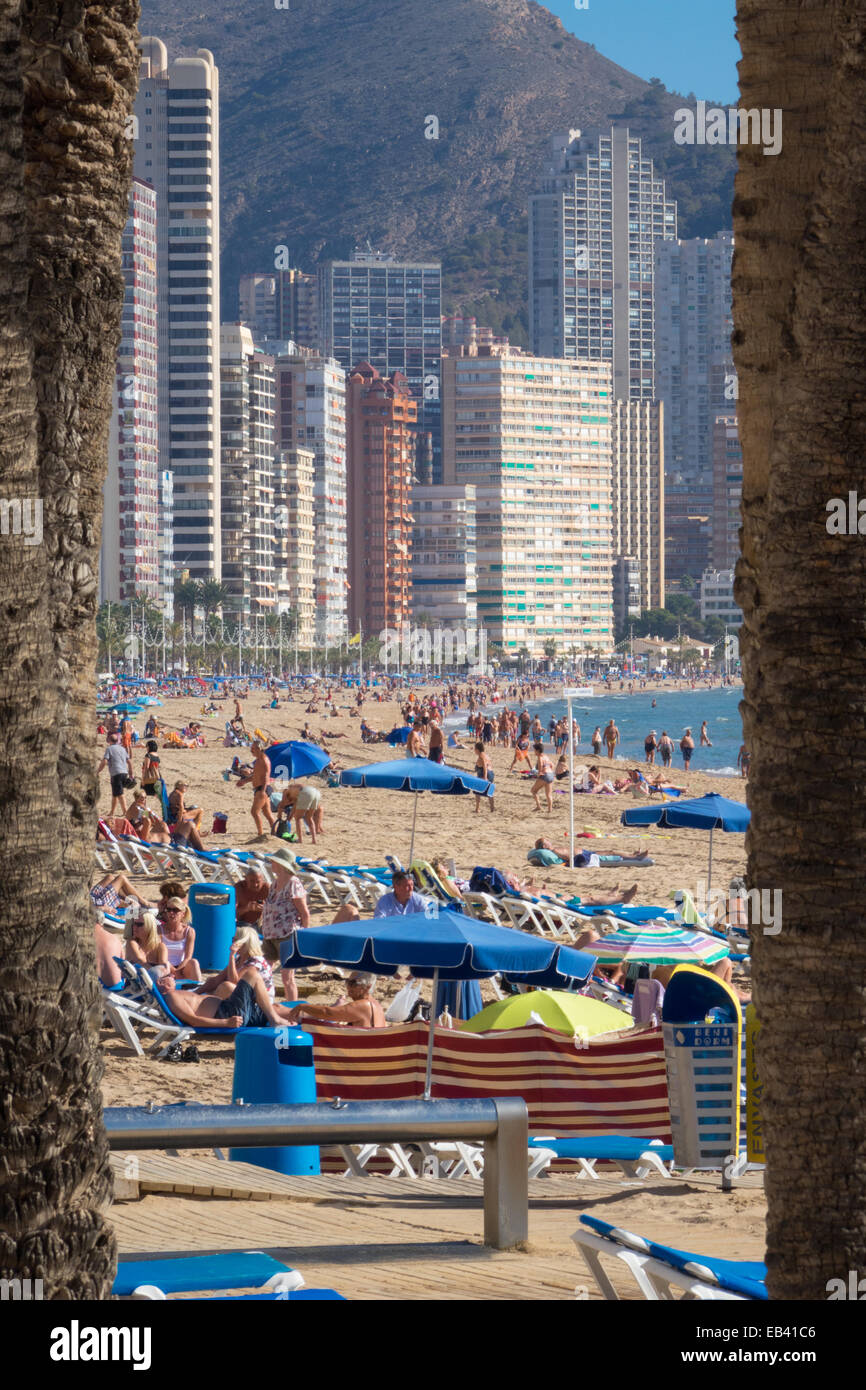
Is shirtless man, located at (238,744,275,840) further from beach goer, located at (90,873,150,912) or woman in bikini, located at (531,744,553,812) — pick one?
woman in bikini, located at (531,744,553,812)

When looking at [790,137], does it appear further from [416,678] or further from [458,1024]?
[416,678]

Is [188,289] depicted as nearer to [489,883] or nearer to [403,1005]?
[489,883]

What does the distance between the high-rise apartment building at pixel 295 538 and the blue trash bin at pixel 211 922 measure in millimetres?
143962

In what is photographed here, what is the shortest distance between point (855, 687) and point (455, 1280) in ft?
8.18

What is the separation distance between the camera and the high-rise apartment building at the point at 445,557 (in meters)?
175

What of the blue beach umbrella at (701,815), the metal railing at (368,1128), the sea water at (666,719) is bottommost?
the sea water at (666,719)

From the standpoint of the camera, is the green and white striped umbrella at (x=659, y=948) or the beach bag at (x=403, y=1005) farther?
the green and white striped umbrella at (x=659, y=948)

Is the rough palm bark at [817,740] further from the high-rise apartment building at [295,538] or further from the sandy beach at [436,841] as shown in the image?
the high-rise apartment building at [295,538]

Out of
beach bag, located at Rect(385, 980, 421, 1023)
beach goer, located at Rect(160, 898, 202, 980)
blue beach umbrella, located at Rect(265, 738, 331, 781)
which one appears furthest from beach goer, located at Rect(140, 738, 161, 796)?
beach bag, located at Rect(385, 980, 421, 1023)

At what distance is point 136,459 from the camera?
456 feet

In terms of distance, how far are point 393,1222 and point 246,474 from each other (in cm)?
14992

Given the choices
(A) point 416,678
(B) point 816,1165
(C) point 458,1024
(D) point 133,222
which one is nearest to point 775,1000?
(B) point 816,1165

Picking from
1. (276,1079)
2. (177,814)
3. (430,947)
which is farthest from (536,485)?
(276,1079)

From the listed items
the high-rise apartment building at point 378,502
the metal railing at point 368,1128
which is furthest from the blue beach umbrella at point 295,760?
the high-rise apartment building at point 378,502
